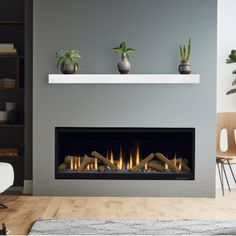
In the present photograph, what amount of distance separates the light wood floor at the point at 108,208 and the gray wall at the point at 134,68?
24cm

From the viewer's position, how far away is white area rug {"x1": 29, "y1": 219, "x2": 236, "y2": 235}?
3822 millimetres

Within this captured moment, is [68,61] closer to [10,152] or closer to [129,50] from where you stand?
[129,50]

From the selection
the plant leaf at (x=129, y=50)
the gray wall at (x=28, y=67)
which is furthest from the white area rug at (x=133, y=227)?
the plant leaf at (x=129, y=50)

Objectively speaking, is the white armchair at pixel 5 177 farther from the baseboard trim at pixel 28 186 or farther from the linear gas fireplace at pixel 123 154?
the baseboard trim at pixel 28 186

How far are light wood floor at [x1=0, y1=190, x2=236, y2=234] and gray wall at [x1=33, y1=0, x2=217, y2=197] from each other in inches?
9.4

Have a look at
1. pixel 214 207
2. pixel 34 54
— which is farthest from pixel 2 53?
pixel 214 207

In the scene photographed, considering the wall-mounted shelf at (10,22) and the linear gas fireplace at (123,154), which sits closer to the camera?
the linear gas fireplace at (123,154)

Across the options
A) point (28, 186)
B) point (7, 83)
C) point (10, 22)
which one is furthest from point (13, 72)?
point (28, 186)

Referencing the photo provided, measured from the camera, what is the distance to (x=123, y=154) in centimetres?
547

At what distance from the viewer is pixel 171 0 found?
5281 millimetres

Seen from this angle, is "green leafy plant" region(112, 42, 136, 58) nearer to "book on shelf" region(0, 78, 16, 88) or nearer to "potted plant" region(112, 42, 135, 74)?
"potted plant" region(112, 42, 135, 74)

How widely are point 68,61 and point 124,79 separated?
1.83ft

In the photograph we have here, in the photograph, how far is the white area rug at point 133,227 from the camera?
3822 mm

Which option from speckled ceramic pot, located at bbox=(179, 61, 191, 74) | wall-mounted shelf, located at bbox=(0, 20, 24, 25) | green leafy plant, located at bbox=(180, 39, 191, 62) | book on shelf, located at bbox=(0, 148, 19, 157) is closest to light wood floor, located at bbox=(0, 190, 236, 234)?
book on shelf, located at bbox=(0, 148, 19, 157)
